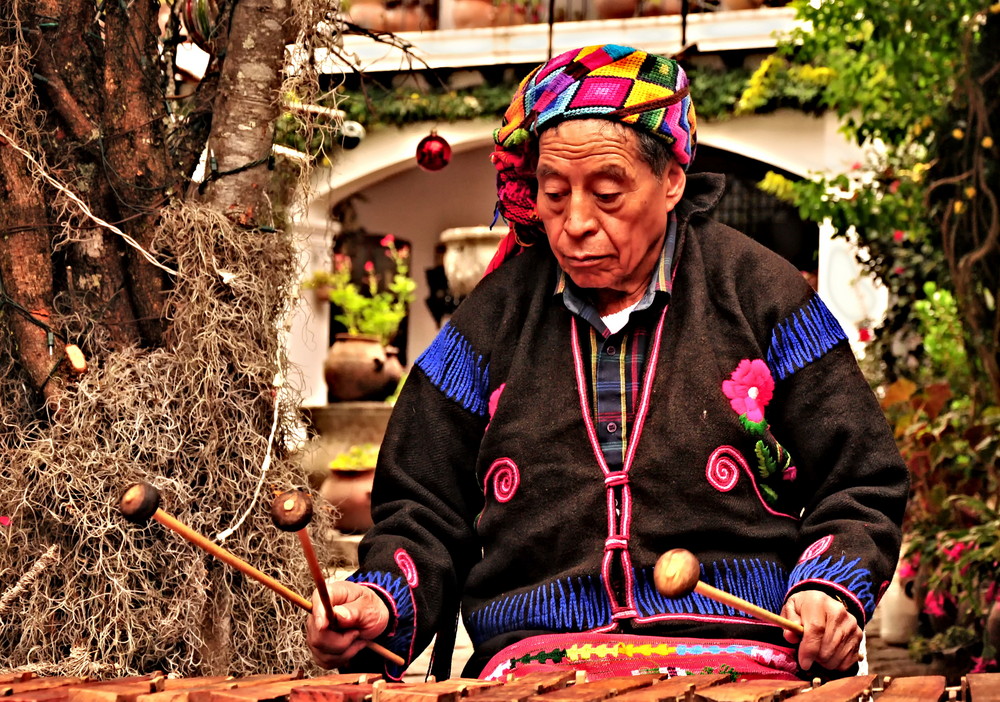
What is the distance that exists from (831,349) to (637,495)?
41 centimetres

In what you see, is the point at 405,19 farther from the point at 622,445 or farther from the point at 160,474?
the point at 622,445

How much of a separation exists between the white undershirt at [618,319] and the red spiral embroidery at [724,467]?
29 cm

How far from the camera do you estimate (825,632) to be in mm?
1959

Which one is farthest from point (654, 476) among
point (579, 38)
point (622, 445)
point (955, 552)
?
point (579, 38)

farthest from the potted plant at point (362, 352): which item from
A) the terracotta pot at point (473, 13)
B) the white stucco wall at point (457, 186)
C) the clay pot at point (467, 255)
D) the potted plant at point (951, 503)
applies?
the potted plant at point (951, 503)

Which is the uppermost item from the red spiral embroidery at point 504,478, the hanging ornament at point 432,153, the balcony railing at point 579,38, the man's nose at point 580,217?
the balcony railing at point 579,38

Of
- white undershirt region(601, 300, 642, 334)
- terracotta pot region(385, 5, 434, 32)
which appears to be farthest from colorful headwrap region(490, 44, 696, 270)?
terracotta pot region(385, 5, 434, 32)

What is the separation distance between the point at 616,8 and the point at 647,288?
27.1 ft

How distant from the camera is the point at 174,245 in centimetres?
276

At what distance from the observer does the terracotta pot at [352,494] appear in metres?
7.18

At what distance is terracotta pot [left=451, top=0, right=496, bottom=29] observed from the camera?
10.3 meters

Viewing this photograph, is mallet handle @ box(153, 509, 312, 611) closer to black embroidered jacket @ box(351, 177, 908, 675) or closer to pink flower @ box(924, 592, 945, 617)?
black embroidered jacket @ box(351, 177, 908, 675)

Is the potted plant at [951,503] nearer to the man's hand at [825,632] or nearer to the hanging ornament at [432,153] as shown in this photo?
the man's hand at [825,632]

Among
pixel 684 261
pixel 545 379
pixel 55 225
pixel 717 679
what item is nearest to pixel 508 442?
pixel 545 379
